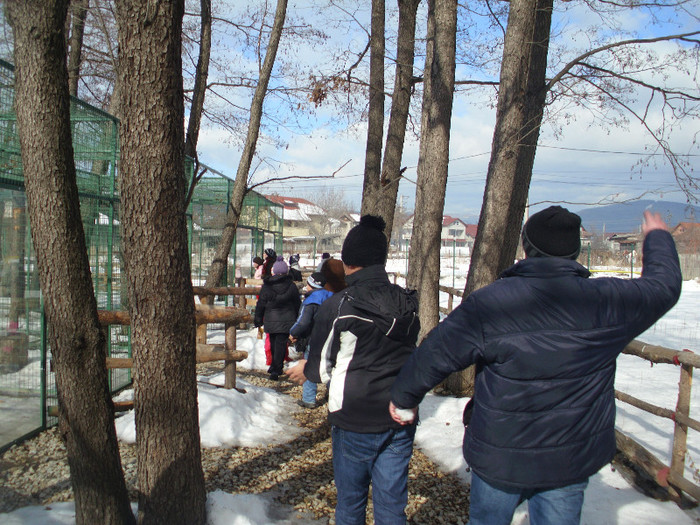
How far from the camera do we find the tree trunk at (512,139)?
5996 millimetres

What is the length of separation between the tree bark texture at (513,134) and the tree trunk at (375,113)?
232 cm

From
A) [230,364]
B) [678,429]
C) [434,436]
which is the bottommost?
[434,436]

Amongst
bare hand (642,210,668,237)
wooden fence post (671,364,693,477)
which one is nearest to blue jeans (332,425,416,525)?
bare hand (642,210,668,237)

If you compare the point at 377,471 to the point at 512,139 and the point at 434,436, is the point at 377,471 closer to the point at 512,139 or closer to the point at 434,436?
the point at 434,436

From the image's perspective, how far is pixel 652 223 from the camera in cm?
238

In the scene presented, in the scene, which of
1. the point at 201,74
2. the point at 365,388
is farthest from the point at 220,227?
the point at 365,388

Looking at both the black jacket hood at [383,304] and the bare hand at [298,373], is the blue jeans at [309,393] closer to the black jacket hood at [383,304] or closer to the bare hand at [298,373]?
the bare hand at [298,373]

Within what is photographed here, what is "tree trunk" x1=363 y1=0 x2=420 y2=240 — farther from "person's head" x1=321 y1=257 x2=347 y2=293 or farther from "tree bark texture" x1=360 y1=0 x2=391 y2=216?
"person's head" x1=321 y1=257 x2=347 y2=293

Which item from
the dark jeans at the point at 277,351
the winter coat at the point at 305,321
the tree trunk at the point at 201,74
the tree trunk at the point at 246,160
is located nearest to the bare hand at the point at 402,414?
the winter coat at the point at 305,321

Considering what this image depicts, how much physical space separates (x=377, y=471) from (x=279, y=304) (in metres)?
4.72

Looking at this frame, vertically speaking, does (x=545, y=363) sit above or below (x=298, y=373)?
above

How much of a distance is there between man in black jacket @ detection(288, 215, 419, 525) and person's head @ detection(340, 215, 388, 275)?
0.18m

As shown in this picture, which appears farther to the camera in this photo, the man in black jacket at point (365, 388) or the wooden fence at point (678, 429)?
the wooden fence at point (678, 429)

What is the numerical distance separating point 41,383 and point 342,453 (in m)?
3.29
